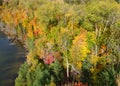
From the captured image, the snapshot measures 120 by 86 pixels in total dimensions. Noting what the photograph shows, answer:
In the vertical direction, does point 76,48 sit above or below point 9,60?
above

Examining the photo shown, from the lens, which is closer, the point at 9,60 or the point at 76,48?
the point at 76,48

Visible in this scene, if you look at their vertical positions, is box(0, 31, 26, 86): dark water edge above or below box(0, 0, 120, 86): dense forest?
below

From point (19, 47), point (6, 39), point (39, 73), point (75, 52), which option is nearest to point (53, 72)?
point (39, 73)

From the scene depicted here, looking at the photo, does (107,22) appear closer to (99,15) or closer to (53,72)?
(99,15)

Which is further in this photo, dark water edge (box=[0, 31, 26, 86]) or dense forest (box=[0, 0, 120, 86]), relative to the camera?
dark water edge (box=[0, 31, 26, 86])

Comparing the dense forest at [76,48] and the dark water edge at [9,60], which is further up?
the dense forest at [76,48]
